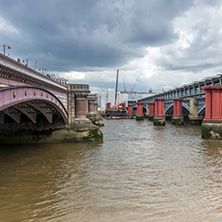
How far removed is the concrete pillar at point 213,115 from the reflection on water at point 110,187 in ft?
26.9

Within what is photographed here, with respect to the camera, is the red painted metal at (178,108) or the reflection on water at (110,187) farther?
the red painted metal at (178,108)

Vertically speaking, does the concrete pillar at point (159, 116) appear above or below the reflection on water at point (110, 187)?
above

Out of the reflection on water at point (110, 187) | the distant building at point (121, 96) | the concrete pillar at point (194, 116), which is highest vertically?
the distant building at point (121, 96)

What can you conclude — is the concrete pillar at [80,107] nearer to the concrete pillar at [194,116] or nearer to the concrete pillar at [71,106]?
the concrete pillar at [71,106]

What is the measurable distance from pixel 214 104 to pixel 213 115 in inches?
47.2

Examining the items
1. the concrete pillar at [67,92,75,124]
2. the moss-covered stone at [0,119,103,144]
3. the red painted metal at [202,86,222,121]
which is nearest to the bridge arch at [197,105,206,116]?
the red painted metal at [202,86,222,121]

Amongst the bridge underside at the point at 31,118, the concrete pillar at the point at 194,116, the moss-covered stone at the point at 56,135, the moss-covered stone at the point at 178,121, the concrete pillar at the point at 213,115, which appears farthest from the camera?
the moss-covered stone at the point at 178,121

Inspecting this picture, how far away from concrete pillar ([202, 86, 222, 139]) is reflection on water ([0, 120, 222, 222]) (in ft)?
26.9

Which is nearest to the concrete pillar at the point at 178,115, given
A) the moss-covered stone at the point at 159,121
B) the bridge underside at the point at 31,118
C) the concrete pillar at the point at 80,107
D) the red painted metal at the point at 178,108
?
the red painted metal at the point at 178,108

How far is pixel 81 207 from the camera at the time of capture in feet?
23.7

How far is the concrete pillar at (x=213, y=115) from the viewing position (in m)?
22.7

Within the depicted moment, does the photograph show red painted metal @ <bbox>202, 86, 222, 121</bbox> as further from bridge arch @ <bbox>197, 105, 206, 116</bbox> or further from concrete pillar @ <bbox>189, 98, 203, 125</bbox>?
concrete pillar @ <bbox>189, 98, 203, 125</bbox>

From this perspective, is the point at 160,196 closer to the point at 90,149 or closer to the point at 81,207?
the point at 81,207

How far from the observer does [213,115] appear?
23531mm
